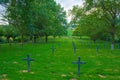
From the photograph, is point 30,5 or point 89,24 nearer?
point 30,5

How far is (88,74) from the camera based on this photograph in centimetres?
1341

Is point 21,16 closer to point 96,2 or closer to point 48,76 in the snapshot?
point 96,2

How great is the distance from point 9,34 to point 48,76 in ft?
177

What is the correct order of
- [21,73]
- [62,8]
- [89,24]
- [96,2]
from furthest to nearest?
[62,8], [89,24], [96,2], [21,73]

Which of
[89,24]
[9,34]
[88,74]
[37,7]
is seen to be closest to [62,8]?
[9,34]

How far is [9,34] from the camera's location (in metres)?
63.7

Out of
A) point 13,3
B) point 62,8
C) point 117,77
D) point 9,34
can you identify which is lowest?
point 117,77

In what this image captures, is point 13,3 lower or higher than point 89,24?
higher

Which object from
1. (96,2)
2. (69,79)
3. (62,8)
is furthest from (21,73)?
Answer: (62,8)

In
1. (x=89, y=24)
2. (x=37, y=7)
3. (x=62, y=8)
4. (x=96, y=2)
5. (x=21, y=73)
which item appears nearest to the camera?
(x=21, y=73)

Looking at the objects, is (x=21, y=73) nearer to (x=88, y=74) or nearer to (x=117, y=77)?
(x=88, y=74)

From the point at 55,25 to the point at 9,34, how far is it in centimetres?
1557

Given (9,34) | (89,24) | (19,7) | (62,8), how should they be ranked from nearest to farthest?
(19,7)
(89,24)
(9,34)
(62,8)

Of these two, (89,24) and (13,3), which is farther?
(89,24)
